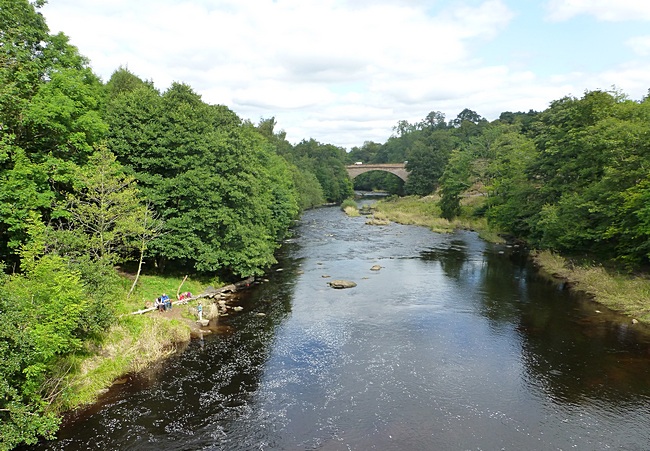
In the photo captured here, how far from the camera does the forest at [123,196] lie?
675 inches

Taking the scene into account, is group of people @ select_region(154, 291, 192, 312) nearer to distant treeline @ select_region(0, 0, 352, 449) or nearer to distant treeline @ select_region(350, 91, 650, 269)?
distant treeline @ select_region(0, 0, 352, 449)

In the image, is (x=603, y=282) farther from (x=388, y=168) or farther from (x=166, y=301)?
(x=388, y=168)

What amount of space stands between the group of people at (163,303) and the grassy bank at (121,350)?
81cm

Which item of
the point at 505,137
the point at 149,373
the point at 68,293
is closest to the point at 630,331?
the point at 149,373

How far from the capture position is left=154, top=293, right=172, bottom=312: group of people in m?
27.1

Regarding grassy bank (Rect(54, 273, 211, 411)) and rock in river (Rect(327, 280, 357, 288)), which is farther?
rock in river (Rect(327, 280, 357, 288))

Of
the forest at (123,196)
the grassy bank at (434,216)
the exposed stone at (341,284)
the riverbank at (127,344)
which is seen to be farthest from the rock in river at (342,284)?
the grassy bank at (434,216)

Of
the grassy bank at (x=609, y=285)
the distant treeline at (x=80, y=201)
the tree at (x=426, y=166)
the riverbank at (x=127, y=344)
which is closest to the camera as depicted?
the distant treeline at (x=80, y=201)

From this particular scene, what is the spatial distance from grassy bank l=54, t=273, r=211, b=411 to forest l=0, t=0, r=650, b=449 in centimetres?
29

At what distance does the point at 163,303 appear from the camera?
27.3 m

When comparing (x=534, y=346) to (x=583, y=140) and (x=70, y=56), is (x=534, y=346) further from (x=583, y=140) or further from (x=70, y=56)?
(x=70, y=56)

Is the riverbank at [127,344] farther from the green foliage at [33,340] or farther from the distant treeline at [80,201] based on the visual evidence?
the green foliage at [33,340]

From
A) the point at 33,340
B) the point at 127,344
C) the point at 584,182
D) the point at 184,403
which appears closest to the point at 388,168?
the point at 584,182

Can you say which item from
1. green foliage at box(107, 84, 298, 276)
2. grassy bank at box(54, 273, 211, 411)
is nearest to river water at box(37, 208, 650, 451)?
grassy bank at box(54, 273, 211, 411)
